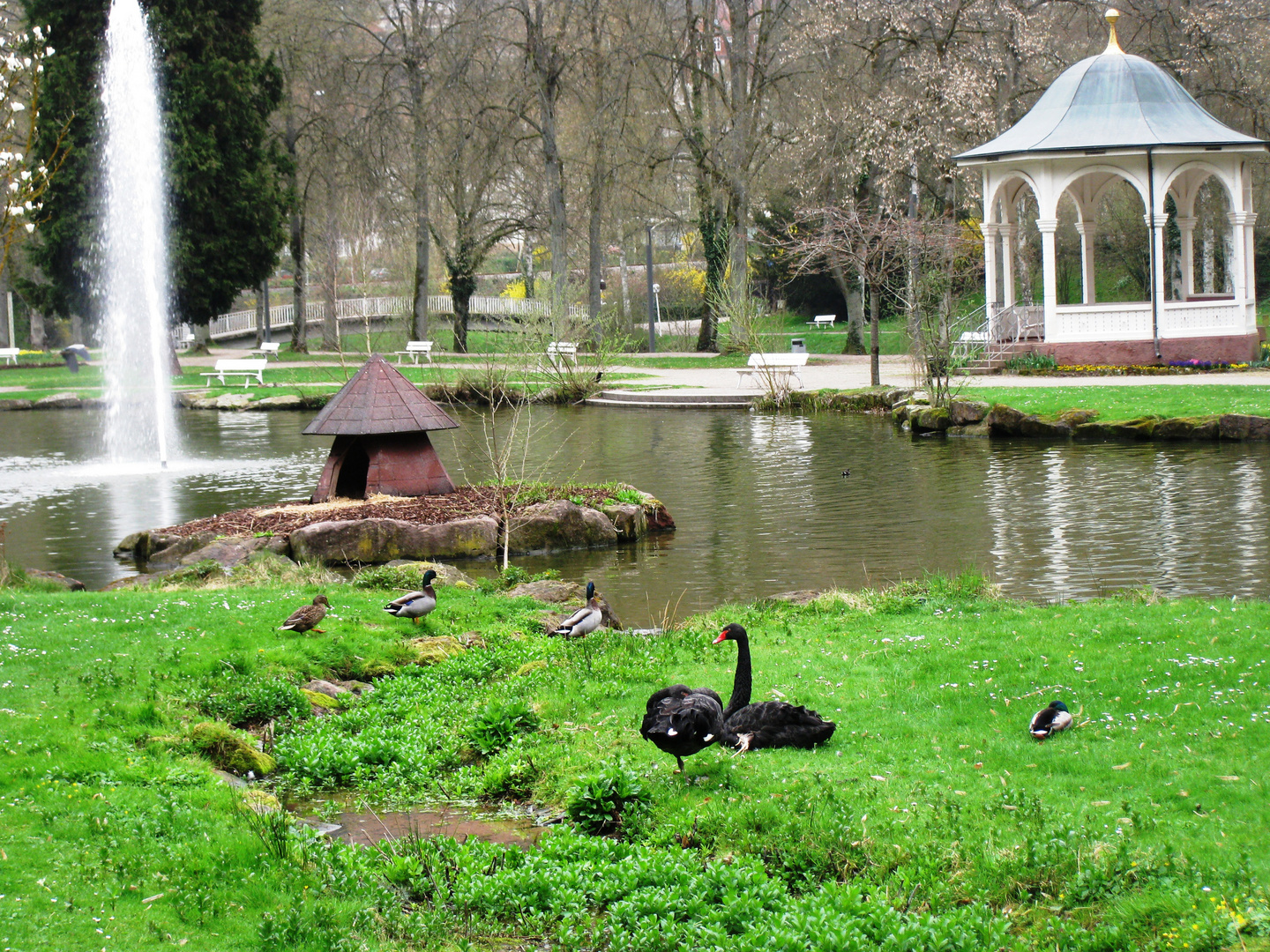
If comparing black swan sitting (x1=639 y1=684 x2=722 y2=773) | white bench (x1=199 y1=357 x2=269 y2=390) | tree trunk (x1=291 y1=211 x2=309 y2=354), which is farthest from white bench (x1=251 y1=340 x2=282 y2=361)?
black swan sitting (x1=639 y1=684 x2=722 y2=773)

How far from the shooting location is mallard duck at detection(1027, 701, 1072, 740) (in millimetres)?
6258

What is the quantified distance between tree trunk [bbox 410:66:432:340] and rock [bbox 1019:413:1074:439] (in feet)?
84.0

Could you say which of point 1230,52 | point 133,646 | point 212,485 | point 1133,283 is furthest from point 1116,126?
point 133,646

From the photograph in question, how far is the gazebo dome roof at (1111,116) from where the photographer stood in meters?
30.5

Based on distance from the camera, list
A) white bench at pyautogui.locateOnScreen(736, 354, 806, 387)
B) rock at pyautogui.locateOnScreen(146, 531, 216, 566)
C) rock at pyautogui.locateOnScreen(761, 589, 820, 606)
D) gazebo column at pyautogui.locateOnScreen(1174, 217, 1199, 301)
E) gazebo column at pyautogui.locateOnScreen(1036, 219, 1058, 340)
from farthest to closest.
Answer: gazebo column at pyautogui.locateOnScreen(1174, 217, 1199, 301), gazebo column at pyautogui.locateOnScreen(1036, 219, 1058, 340), white bench at pyautogui.locateOnScreen(736, 354, 806, 387), rock at pyautogui.locateOnScreen(146, 531, 216, 566), rock at pyautogui.locateOnScreen(761, 589, 820, 606)

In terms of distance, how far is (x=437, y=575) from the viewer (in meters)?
11.9

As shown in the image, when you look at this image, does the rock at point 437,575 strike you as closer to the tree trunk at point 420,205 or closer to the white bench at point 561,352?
the white bench at point 561,352

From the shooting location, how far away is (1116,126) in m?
31.1

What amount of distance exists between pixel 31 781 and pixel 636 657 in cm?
435

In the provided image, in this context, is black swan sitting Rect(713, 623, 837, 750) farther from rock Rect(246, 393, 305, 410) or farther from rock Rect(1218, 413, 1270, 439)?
rock Rect(246, 393, 305, 410)

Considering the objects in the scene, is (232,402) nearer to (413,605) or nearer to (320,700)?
(413,605)

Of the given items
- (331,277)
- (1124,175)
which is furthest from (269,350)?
(1124,175)

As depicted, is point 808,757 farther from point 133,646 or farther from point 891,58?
Answer: point 891,58

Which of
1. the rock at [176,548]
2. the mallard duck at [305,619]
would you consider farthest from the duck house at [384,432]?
the mallard duck at [305,619]
